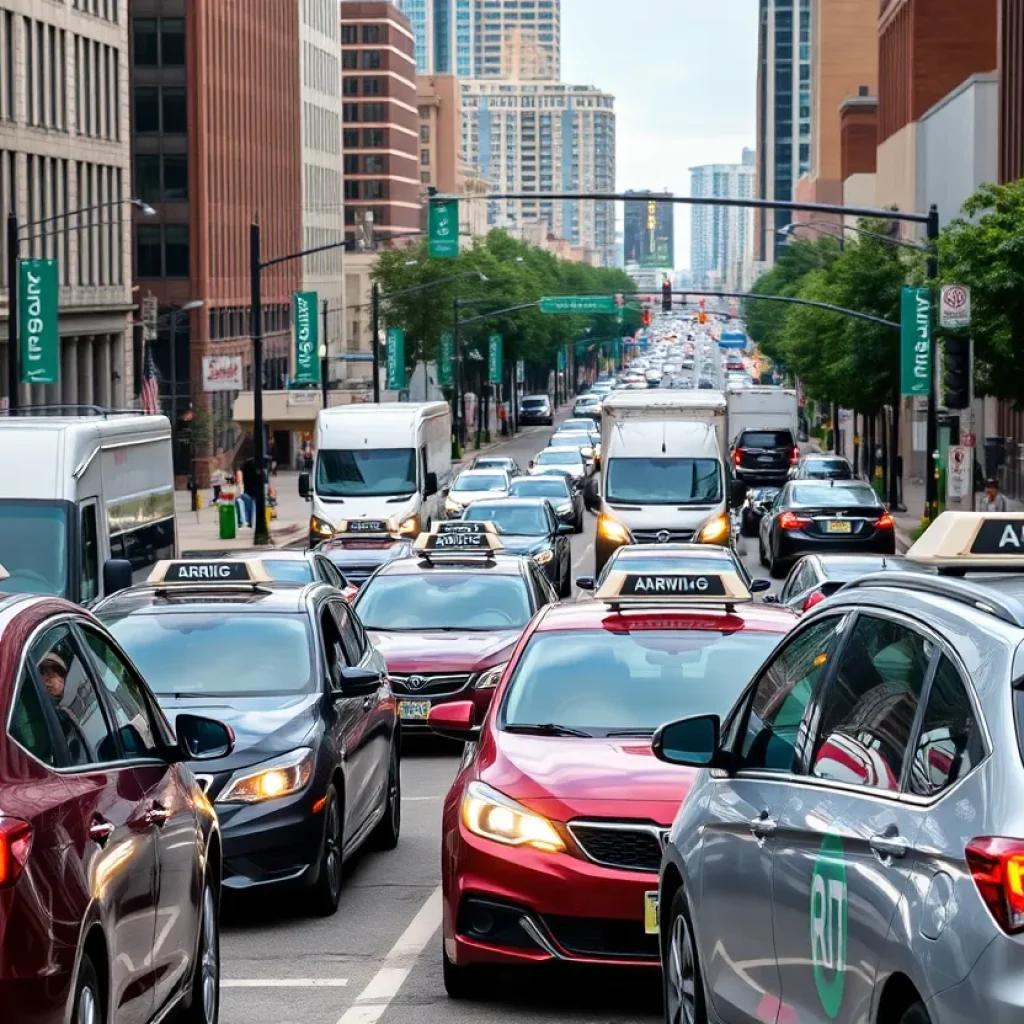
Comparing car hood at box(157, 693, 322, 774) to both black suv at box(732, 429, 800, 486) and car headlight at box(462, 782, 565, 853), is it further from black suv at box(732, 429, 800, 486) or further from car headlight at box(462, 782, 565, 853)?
black suv at box(732, 429, 800, 486)

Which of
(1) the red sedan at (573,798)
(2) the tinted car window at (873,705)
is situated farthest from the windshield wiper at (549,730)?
(2) the tinted car window at (873,705)

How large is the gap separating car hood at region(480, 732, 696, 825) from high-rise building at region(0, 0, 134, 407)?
51.7 m

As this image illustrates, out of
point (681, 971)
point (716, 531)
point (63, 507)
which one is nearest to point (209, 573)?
point (681, 971)

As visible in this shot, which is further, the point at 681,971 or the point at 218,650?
the point at 218,650

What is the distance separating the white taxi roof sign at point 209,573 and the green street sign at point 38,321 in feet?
122

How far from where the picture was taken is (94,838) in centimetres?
638

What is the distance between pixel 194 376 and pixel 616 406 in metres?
56.9

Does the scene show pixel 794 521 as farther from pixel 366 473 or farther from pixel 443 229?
pixel 443 229

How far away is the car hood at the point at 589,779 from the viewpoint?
911 cm

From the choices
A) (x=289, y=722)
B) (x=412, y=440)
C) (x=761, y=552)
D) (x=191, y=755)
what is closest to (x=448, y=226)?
(x=412, y=440)

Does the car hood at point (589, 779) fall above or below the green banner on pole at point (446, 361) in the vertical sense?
below

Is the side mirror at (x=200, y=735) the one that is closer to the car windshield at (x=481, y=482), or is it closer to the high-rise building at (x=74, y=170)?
the car windshield at (x=481, y=482)

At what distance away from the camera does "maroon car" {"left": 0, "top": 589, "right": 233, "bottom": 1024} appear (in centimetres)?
566

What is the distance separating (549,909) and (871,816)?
141 inches
